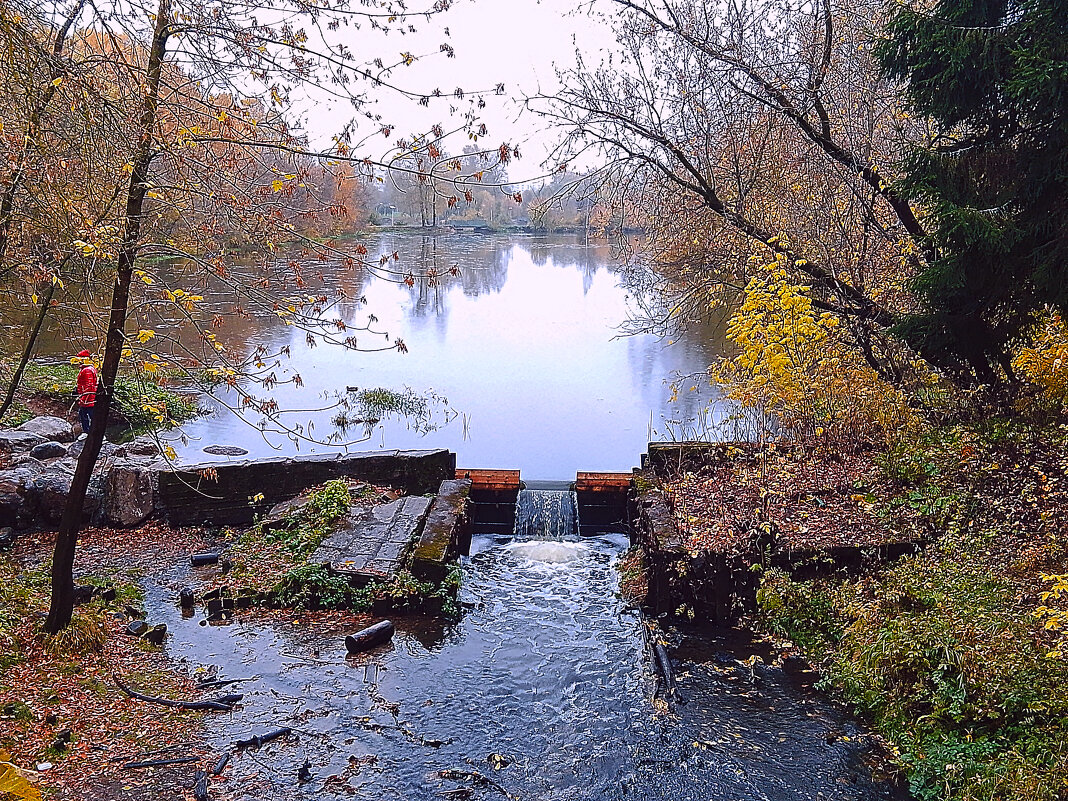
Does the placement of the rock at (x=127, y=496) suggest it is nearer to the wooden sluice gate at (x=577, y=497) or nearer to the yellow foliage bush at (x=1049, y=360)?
the wooden sluice gate at (x=577, y=497)

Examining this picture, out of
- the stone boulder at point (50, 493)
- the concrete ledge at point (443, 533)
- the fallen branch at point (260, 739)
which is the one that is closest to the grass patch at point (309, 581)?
the concrete ledge at point (443, 533)

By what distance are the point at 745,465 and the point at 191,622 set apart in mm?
7033

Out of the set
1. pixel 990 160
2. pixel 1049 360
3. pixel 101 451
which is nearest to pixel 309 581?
pixel 101 451

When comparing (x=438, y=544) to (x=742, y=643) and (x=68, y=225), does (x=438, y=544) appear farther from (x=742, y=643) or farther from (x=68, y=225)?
(x=68, y=225)

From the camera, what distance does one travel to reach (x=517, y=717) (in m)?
6.46

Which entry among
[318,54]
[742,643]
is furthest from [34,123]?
[742,643]

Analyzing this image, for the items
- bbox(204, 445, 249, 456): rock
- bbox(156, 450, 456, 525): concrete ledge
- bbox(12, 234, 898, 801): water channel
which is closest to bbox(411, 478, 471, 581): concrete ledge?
bbox(12, 234, 898, 801): water channel

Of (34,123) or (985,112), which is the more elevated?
(985,112)

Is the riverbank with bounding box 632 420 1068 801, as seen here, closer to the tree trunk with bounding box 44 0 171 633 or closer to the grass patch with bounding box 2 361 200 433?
the tree trunk with bounding box 44 0 171 633

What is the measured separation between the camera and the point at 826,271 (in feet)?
35.1

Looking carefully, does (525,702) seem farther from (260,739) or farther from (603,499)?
(603,499)

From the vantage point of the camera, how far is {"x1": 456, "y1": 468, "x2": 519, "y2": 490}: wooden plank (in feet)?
→ 40.0

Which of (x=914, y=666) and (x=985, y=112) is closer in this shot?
(x=914, y=666)

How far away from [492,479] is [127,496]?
5.06 metres
